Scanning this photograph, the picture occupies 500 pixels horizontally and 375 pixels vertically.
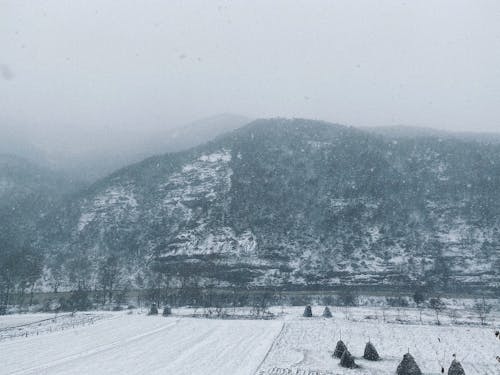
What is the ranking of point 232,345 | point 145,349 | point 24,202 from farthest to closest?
1. point 24,202
2. point 232,345
3. point 145,349

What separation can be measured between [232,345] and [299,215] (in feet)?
328

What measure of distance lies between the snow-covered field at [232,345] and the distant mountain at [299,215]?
5038 cm

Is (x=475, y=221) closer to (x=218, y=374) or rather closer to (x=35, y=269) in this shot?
(x=218, y=374)

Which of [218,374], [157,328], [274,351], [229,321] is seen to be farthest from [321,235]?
[218,374]

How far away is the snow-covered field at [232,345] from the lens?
2805 cm

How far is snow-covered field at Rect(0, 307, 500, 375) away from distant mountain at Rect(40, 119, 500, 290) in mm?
50385

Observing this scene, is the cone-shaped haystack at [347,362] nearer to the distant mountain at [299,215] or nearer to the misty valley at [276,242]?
the misty valley at [276,242]

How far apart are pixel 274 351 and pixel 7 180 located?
19920 cm

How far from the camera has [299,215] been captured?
440 feet

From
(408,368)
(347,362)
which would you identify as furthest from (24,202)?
(408,368)

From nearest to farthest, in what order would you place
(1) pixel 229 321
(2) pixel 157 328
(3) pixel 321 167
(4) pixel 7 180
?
(2) pixel 157 328 < (1) pixel 229 321 < (3) pixel 321 167 < (4) pixel 7 180

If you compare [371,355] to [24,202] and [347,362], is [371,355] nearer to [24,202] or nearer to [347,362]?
[347,362]

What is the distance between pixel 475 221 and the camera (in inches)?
4663

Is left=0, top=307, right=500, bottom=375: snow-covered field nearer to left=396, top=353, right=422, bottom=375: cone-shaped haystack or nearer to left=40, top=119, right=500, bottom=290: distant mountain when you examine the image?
left=396, top=353, right=422, bottom=375: cone-shaped haystack
